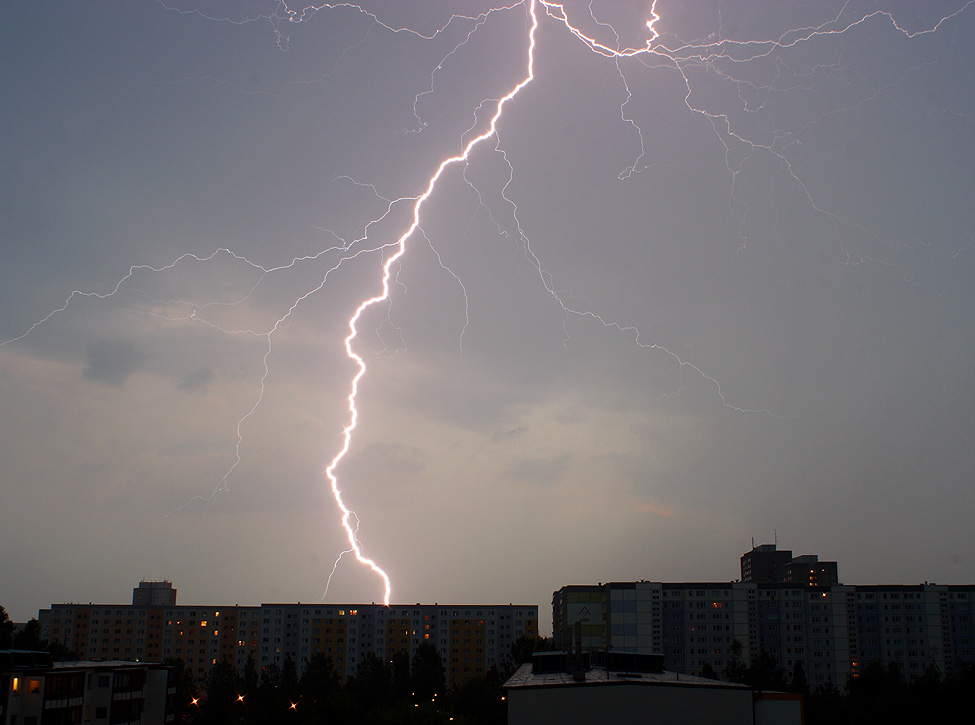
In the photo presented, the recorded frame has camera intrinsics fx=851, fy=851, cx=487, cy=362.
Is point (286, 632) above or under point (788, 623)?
under

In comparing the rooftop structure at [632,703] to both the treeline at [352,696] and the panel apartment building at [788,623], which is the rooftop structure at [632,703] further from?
the panel apartment building at [788,623]

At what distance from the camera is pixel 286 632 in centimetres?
7106

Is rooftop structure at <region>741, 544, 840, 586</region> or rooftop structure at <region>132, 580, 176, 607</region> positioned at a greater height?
rooftop structure at <region>741, 544, 840, 586</region>

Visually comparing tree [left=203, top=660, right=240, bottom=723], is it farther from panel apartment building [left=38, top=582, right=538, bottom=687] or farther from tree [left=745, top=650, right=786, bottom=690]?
tree [left=745, top=650, right=786, bottom=690]

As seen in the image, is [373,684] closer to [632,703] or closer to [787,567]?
[632,703]

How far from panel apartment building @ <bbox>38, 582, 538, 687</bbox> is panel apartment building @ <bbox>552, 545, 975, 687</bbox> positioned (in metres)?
12.9

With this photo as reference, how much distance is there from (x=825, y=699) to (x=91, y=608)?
192 feet

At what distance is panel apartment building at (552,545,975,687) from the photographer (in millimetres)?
57312

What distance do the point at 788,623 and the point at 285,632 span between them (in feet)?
131

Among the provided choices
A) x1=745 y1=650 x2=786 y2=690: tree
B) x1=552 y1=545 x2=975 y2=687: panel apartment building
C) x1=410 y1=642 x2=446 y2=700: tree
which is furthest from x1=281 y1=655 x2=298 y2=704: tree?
x1=745 y1=650 x2=786 y2=690: tree

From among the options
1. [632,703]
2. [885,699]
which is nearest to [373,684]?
[885,699]

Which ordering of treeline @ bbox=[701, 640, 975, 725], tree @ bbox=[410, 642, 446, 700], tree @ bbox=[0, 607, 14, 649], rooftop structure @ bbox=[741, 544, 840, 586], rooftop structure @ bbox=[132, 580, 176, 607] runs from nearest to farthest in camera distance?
treeline @ bbox=[701, 640, 975, 725], tree @ bbox=[0, 607, 14, 649], tree @ bbox=[410, 642, 446, 700], rooftop structure @ bbox=[132, 580, 176, 607], rooftop structure @ bbox=[741, 544, 840, 586]

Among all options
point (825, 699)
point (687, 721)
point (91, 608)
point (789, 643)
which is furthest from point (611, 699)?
point (91, 608)

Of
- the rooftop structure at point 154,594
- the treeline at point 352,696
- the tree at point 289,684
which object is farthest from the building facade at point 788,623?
the rooftop structure at point 154,594
